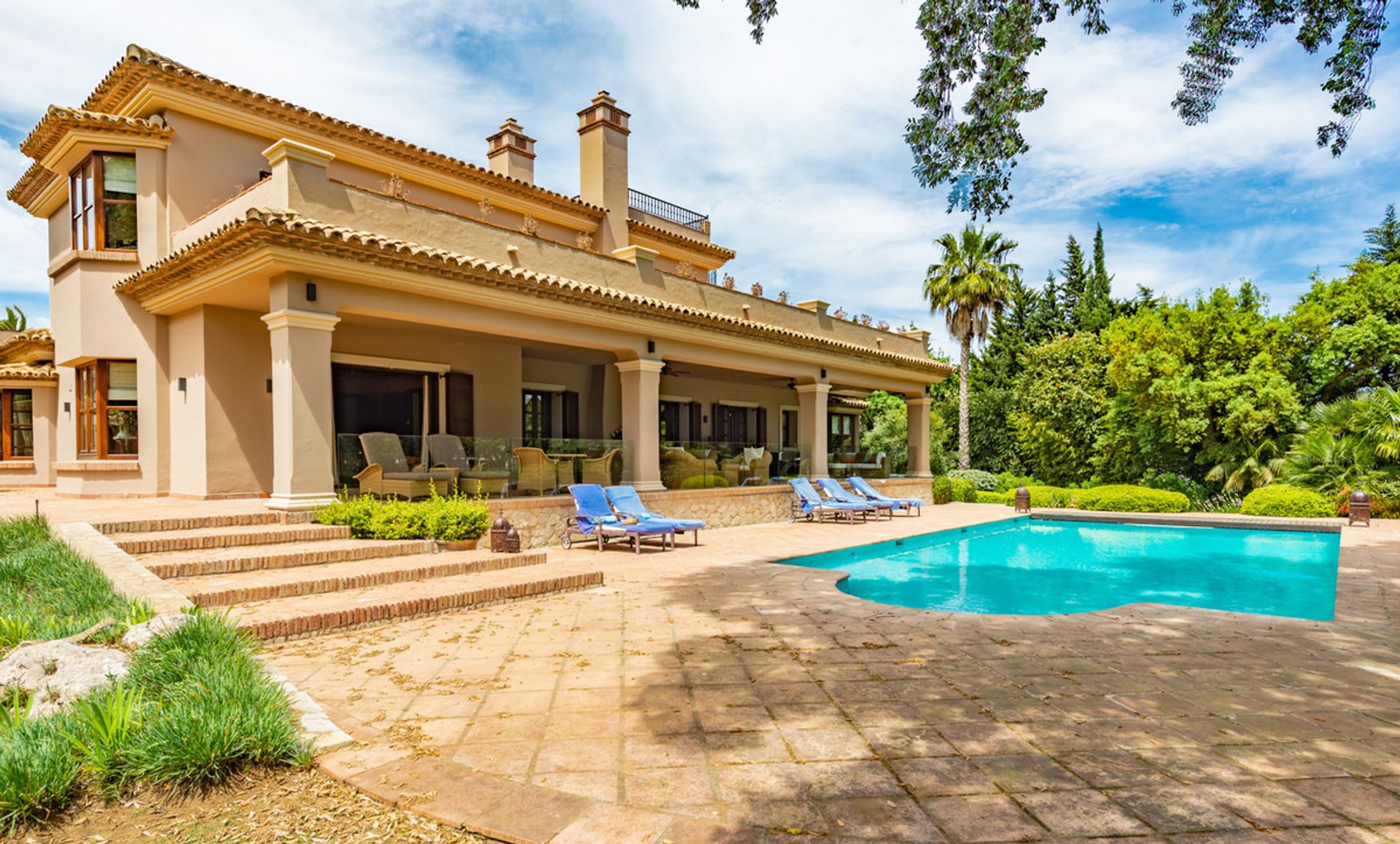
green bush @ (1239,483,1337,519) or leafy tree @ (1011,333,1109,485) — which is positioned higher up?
leafy tree @ (1011,333,1109,485)

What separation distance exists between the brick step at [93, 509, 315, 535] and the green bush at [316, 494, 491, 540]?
1.11 feet

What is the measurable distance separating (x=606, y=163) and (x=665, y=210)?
366 centimetres

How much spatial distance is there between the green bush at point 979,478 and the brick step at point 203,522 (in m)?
21.3

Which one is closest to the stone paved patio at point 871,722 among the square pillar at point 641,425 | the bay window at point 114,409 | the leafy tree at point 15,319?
the square pillar at point 641,425

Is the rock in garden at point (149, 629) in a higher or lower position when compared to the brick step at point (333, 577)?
higher

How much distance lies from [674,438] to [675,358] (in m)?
5.34

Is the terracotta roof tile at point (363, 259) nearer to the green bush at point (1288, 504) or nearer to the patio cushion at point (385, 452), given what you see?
the patio cushion at point (385, 452)

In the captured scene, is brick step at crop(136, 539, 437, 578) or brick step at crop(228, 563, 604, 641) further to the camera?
brick step at crop(136, 539, 437, 578)

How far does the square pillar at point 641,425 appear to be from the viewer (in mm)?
14234

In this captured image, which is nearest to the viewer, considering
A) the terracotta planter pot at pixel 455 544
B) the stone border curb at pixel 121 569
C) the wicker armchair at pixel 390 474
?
the stone border curb at pixel 121 569

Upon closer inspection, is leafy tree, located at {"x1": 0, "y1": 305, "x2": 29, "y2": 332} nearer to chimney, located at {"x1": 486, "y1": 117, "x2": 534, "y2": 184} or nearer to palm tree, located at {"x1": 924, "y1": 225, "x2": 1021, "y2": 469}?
chimney, located at {"x1": 486, "y1": 117, "x2": 534, "y2": 184}

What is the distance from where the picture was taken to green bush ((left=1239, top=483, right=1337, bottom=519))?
1667 centimetres

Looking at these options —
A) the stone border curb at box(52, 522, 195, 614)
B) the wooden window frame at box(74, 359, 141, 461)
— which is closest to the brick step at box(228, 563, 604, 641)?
the stone border curb at box(52, 522, 195, 614)

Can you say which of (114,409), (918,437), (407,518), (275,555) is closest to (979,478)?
(918,437)
